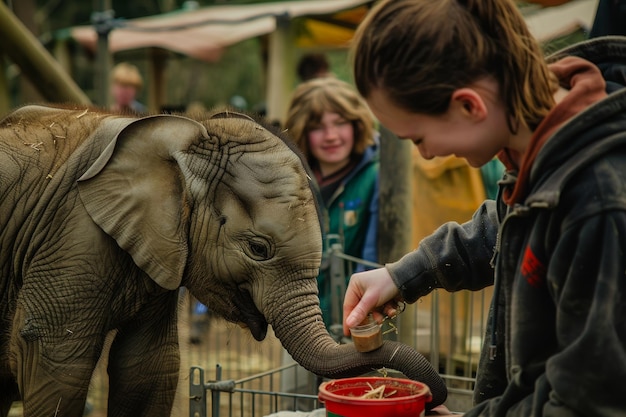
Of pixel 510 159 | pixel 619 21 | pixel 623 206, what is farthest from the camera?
pixel 619 21

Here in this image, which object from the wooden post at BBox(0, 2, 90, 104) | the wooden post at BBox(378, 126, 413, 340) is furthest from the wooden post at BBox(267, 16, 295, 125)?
the wooden post at BBox(378, 126, 413, 340)

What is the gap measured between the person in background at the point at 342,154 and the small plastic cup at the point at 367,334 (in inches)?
118

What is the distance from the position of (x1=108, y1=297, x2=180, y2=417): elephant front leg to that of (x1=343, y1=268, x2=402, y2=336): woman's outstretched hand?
1526 mm

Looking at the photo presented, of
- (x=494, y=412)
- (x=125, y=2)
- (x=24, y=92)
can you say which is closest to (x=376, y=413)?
(x=494, y=412)

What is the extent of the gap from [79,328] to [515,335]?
6.77 feet

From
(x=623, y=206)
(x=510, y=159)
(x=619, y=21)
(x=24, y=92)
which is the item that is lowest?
(x=623, y=206)

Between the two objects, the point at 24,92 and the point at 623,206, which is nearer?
the point at 623,206

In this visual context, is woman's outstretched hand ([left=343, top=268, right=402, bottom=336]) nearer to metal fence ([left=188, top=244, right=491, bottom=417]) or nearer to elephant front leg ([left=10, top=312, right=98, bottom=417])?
metal fence ([left=188, top=244, right=491, bottom=417])

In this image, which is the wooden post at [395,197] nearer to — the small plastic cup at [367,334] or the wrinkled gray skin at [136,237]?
the wrinkled gray skin at [136,237]

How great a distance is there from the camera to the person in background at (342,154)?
234 inches

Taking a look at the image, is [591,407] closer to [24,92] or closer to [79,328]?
[79,328]

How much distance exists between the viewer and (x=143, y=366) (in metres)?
4.05

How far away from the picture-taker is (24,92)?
10750 millimetres

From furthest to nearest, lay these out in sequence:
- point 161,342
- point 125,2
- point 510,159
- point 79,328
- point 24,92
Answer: point 125,2
point 24,92
point 161,342
point 79,328
point 510,159
